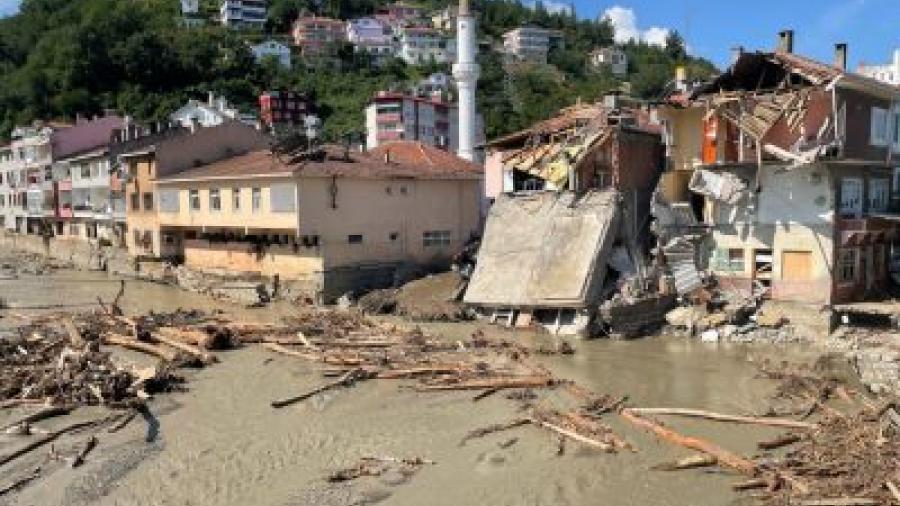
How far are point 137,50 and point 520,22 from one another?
332 ft

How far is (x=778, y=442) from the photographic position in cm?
1625

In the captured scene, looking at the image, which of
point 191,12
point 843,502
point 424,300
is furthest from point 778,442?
point 191,12

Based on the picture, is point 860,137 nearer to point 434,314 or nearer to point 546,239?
point 546,239

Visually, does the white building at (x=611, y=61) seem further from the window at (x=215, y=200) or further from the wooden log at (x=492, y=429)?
the wooden log at (x=492, y=429)

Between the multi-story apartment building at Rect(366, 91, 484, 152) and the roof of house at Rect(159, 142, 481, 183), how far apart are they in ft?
163

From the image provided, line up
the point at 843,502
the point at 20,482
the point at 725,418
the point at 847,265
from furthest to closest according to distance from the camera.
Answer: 1. the point at 847,265
2. the point at 725,418
3. the point at 20,482
4. the point at 843,502

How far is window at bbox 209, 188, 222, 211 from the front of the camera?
3966cm

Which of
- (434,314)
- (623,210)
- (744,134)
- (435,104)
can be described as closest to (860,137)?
(744,134)

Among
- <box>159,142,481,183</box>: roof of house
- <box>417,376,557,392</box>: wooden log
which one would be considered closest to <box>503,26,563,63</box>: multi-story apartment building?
<box>159,142,481,183</box>: roof of house

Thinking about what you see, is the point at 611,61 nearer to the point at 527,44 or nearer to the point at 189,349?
the point at 527,44

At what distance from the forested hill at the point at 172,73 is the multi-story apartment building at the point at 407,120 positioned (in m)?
5.41

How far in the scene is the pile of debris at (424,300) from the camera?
1193 inches

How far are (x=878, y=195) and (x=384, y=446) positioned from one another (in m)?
22.2

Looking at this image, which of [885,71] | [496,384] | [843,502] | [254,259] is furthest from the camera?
[885,71]
